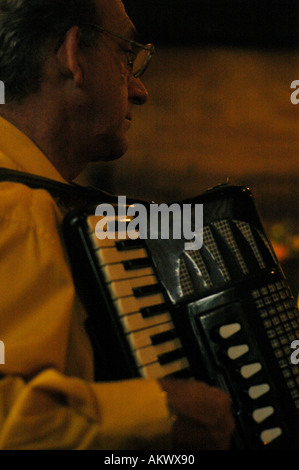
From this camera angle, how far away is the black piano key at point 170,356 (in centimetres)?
95

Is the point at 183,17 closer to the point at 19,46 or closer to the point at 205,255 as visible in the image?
the point at 19,46

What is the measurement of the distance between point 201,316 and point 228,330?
6 centimetres

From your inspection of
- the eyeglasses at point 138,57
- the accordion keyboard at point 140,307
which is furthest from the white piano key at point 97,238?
the eyeglasses at point 138,57

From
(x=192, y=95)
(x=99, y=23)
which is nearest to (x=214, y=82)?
(x=192, y=95)

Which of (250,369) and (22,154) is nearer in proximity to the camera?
(250,369)

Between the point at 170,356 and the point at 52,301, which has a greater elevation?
the point at 52,301

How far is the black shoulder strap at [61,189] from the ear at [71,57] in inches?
11.0

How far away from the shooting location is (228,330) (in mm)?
993

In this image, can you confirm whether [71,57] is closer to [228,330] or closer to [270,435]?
[228,330]

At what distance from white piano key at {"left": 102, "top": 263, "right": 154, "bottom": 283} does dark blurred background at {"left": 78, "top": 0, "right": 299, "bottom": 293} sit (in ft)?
10.0

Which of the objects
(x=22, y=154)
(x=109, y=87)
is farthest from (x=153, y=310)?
(x=109, y=87)

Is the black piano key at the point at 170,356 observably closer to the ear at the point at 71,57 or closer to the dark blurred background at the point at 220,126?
the ear at the point at 71,57

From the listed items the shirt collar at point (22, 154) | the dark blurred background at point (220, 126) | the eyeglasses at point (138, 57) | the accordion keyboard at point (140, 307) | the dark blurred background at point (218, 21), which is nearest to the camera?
the accordion keyboard at point (140, 307)

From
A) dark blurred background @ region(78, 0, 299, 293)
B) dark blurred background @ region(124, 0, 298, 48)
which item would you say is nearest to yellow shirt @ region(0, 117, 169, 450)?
dark blurred background @ region(124, 0, 298, 48)
